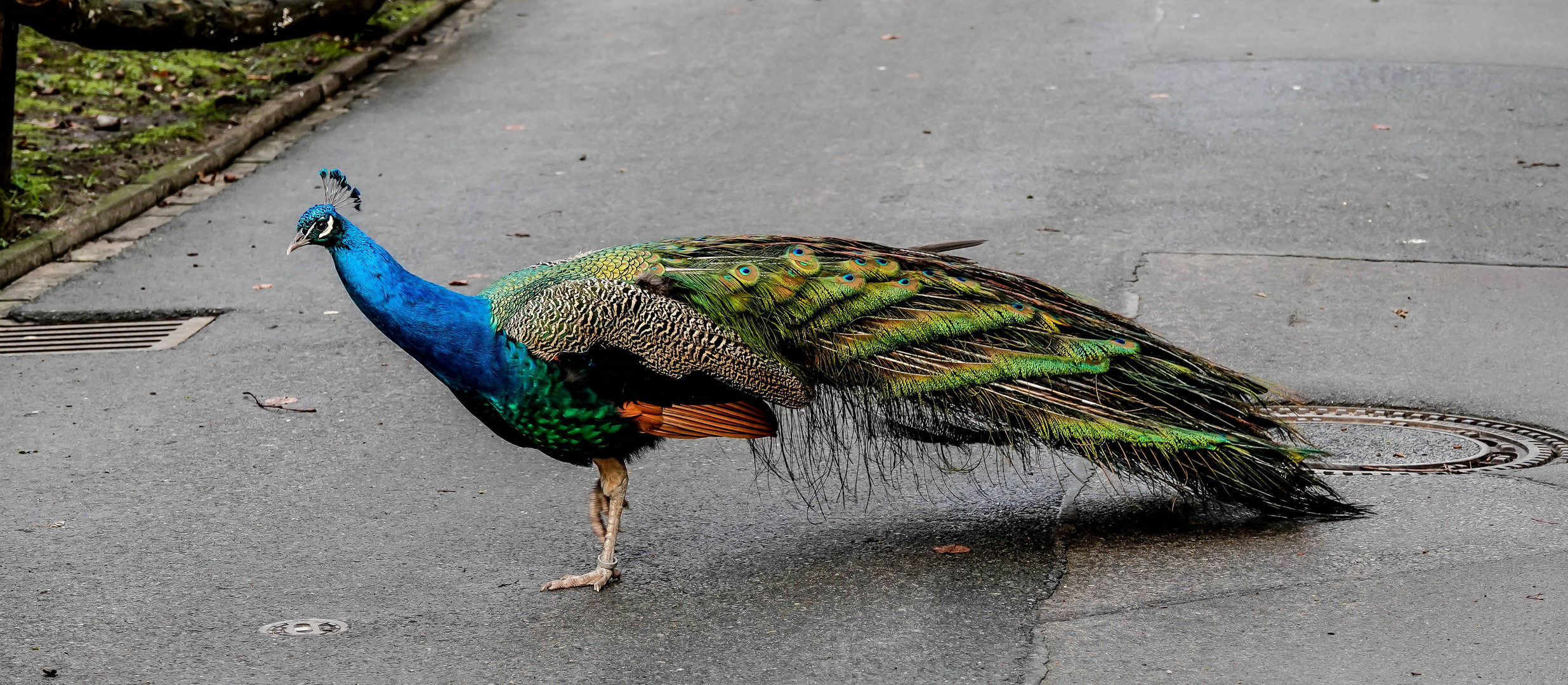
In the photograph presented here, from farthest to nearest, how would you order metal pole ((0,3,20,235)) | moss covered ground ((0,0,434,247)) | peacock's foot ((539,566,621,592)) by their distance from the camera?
moss covered ground ((0,0,434,247))
metal pole ((0,3,20,235))
peacock's foot ((539,566,621,592))

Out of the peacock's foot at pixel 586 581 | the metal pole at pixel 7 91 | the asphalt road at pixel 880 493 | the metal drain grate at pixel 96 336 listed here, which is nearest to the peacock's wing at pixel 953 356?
the asphalt road at pixel 880 493

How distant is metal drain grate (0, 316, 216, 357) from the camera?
7000 mm

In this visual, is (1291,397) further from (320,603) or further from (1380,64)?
(1380,64)

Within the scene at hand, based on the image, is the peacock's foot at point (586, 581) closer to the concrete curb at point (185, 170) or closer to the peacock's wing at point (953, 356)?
the peacock's wing at point (953, 356)

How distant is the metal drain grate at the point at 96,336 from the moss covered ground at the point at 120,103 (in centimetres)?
111

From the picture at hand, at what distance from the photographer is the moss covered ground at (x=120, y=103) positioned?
9078 mm

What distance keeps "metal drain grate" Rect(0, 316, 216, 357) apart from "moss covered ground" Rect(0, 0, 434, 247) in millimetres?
1108

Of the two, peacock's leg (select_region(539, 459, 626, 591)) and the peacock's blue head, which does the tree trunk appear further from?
peacock's leg (select_region(539, 459, 626, 591))

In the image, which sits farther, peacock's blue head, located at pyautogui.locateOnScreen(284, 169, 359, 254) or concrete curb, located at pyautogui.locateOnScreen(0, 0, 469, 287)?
concrete curb, located at pyautogui.locateOnScreen(0, 0, 469, 287)

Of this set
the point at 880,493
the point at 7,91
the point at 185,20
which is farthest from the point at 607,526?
the point at 185,20

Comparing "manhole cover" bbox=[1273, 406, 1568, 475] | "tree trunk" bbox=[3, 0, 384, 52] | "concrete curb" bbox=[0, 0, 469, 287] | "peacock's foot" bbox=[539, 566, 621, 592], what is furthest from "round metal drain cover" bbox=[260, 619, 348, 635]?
"tree trunk" bbox=[3, 0, 384, 52]

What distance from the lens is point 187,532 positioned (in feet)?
17.0

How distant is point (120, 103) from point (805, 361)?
786 cm

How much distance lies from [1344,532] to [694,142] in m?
5.80
